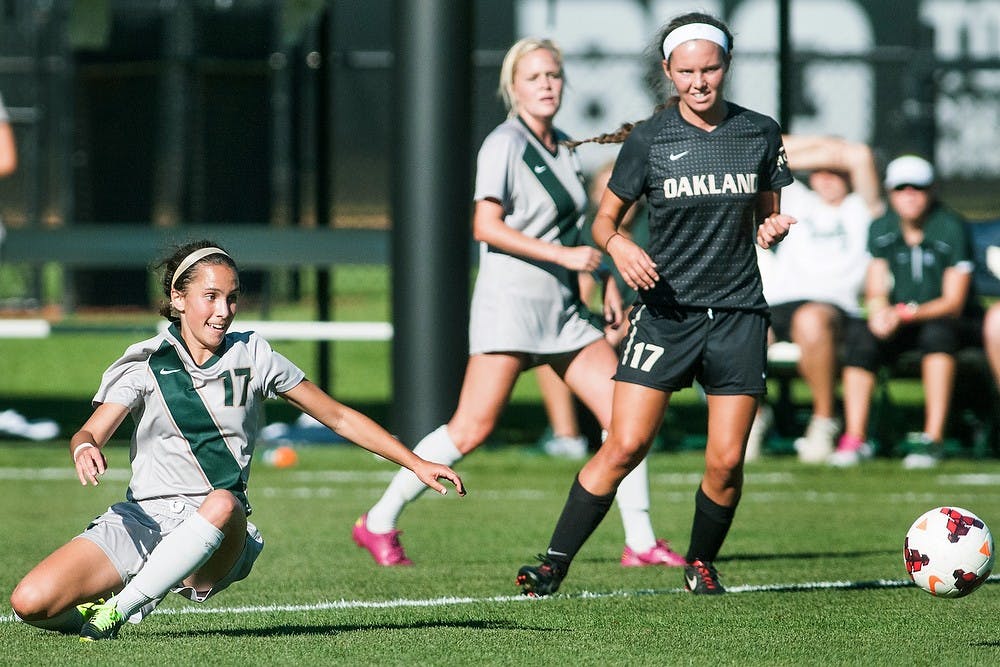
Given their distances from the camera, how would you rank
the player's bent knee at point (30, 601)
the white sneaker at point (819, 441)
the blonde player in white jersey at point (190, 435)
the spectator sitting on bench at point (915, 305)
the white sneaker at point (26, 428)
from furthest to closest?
the white sneaker at point (26, 428) < the white sneaker at point (819, 441) < the spectator sitting on bench at point (915, 305) < the blonde player in white jersey at point (190, 435) < the player's bent knee at point (30, 601)

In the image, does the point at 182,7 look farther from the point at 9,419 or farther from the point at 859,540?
the point at 859,540

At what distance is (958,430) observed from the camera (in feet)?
35.5

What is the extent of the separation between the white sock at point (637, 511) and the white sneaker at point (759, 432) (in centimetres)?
359

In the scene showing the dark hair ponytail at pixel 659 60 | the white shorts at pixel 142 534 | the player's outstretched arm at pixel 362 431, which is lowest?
the white shorts at pixel 142 534

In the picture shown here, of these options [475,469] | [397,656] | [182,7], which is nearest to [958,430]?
[475,469]

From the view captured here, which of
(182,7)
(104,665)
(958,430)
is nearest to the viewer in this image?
(104,665)

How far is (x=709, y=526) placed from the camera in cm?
560

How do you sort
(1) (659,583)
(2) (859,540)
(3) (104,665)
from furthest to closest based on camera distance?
(2) (859,540) → (1) (659,583) → (3) (104,665)

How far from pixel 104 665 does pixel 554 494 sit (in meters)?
4.48

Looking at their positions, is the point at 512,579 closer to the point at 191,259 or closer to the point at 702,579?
the point at 702,579

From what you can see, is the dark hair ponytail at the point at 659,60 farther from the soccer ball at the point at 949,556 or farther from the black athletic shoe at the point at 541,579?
the soccer ball at the point at 949,556

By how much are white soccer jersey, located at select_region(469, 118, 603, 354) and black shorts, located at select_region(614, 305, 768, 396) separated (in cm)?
101

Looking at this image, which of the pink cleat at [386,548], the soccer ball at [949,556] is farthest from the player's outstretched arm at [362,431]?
the pink cleat at [386,548]

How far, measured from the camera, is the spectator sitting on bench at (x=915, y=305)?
986 cm
